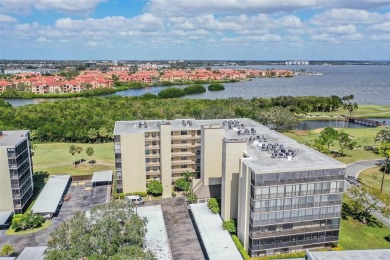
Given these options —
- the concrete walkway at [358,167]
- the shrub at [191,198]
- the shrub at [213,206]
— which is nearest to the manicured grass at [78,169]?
A: the shrub at [191,198]

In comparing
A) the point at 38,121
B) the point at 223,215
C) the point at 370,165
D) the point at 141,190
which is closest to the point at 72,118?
the point at 38,121

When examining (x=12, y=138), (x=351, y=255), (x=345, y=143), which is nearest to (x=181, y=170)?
(x=12, y=138)

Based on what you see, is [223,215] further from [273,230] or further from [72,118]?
[72,118]

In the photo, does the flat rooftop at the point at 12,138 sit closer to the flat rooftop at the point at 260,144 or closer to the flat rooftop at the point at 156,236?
the flat rooftop at the point at 260,144

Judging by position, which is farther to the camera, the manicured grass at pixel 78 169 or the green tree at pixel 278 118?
the green tree at pixel 278 118

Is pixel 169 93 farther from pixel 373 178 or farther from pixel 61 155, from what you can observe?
pixel 373 178

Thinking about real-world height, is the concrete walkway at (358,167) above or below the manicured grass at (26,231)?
above

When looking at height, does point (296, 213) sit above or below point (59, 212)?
above
